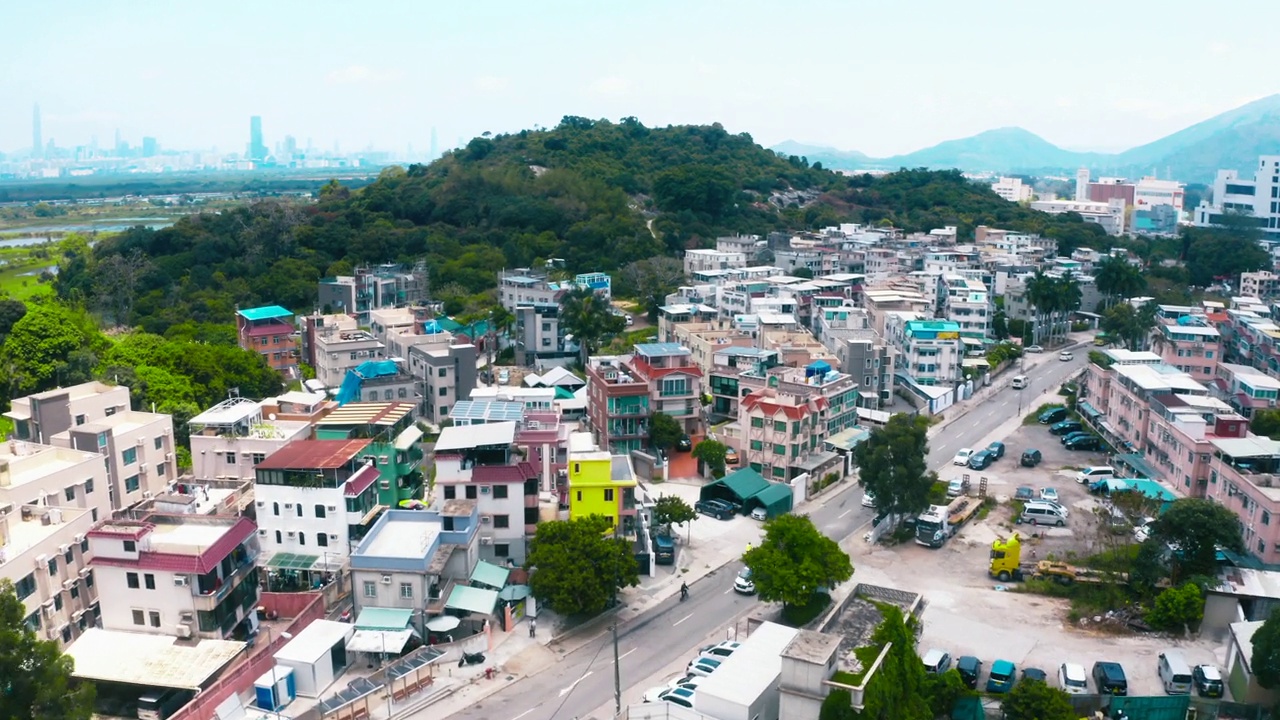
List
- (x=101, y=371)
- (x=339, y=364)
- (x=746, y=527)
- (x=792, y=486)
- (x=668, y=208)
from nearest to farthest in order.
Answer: (x=746, y=527), (x=792, y=486), (x=101, y=371), (x=339, y=364), (x=668, y=208)

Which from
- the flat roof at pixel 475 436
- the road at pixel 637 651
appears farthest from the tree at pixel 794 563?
the flat roof at pixel 475 436

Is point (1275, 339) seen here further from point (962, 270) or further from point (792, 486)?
A: point (792, 486)

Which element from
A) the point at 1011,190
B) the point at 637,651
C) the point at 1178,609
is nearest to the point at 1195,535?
the point at 1178,609

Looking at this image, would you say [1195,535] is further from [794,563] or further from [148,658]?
[148,658]

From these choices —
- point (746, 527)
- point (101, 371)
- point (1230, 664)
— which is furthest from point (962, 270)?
point (101, 371)

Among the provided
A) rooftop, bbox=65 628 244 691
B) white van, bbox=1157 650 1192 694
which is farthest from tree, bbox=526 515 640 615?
white van, bbox=1157 650 1192 694

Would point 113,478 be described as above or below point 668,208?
below
